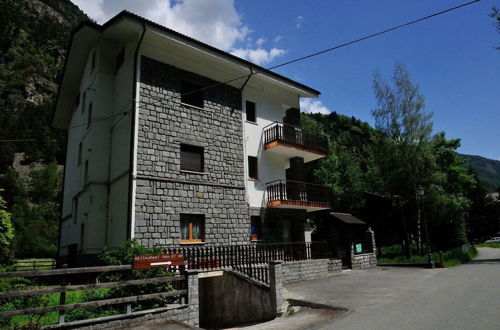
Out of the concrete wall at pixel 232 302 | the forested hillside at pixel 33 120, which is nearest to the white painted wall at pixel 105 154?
the concrete wall at pixel 232 302

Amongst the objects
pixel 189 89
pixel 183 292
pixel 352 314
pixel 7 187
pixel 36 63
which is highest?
pixel 36 63

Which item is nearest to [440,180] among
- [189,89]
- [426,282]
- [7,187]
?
[426,282]

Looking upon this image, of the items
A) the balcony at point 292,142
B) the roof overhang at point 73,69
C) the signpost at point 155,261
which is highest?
the roof overhang at point 73,69

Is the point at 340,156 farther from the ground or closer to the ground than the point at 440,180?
farther from the ground

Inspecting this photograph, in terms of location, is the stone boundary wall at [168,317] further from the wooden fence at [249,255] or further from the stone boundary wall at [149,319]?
the wooden fence at [249,255]

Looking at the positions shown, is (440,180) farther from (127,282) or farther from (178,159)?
(127,282)

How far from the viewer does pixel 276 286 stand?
32.0 ft

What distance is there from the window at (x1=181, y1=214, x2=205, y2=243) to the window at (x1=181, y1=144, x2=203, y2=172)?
200cm

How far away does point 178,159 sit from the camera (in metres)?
14.4

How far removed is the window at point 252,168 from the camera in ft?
57.4

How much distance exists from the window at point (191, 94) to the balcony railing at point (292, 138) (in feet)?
13.2

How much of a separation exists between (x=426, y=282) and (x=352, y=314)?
6437 millimetres

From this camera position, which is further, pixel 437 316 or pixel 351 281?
pixel 351 281

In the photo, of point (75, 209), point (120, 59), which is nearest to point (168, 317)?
point (120, 59)
